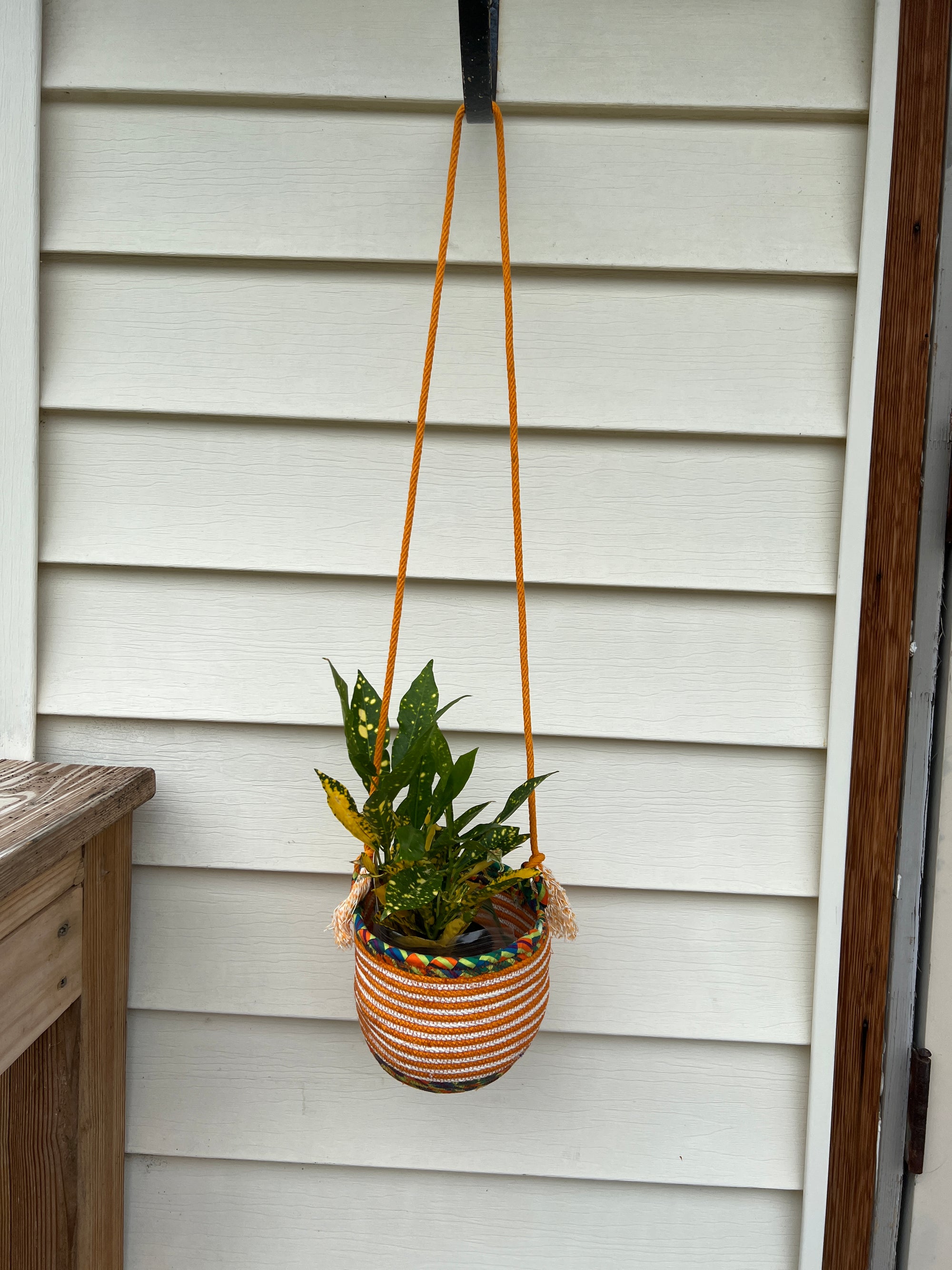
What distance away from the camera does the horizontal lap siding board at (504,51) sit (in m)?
0.87

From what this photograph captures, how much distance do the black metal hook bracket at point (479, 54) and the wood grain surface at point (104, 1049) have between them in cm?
84

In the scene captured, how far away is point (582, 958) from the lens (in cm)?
94

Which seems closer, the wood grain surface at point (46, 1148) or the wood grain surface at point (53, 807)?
the wood grain surface at point (53, 807)

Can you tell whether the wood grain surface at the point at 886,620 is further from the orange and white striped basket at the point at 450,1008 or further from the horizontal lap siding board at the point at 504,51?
the orange and white striped basket at the point at 450,1008

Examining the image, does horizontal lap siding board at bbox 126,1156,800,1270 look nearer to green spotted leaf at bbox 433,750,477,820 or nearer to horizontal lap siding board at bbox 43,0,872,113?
green spotted leaf at bbox 433,750,477,820

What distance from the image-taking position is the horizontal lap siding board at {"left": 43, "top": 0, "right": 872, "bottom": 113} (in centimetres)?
87

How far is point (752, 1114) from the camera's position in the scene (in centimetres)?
94

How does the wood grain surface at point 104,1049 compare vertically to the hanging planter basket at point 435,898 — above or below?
below

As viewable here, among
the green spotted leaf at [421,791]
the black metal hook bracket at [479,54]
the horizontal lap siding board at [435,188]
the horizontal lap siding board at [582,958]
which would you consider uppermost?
the black metal hook bracket at [479,54]

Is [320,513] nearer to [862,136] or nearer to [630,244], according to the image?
[630,244]

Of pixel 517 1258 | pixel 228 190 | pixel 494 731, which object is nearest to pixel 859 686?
pixel 494 731

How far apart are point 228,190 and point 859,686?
89cm

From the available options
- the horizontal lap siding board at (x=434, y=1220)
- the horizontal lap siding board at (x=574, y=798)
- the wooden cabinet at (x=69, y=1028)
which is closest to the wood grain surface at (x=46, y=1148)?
the wooden cabinet at (x=69, y=1028)

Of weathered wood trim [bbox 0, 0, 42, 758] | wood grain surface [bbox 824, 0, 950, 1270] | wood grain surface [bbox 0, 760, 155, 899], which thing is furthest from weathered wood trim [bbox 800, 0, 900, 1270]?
weathered wood trim [bbox 0, 0, 42, 758]
